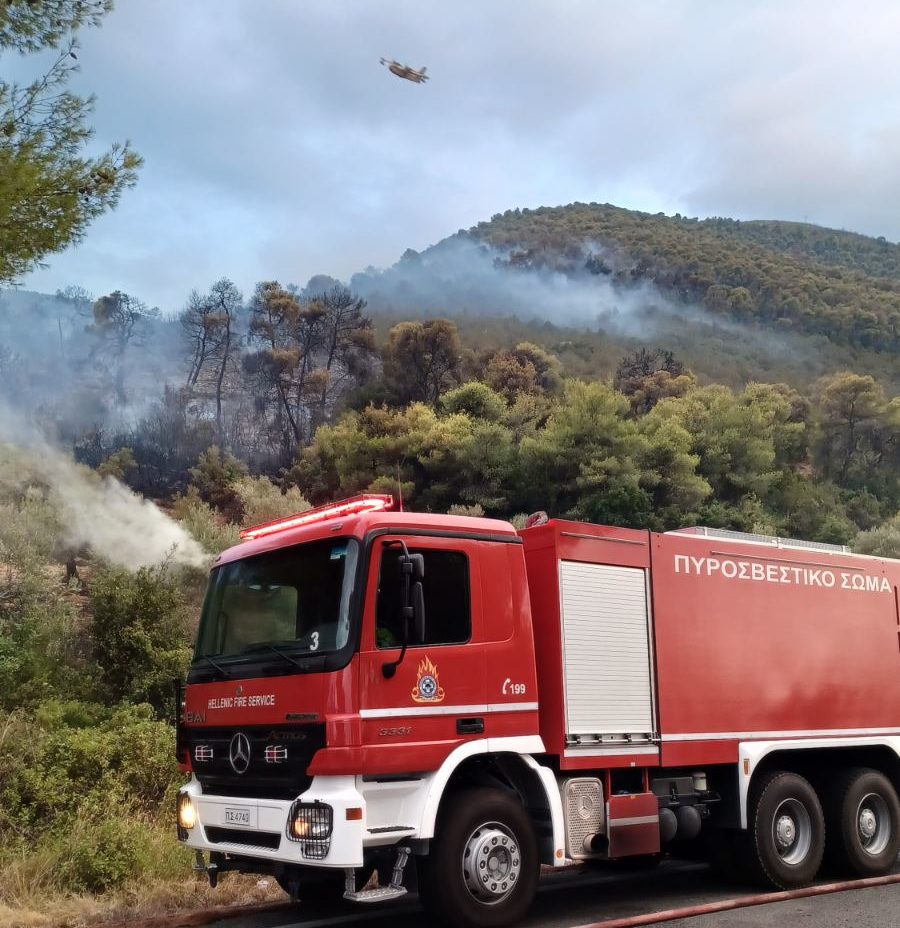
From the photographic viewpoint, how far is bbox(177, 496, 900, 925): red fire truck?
6.30 metres

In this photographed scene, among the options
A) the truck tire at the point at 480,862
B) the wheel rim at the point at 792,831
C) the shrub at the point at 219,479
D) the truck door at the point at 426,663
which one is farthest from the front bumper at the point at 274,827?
the shrub at the point at 219,479

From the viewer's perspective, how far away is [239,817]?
664cm

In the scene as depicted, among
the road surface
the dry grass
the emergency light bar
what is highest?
the emergency light bar

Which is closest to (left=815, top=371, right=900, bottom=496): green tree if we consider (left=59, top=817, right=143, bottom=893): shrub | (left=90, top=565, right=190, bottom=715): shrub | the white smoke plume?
the white smoke plume

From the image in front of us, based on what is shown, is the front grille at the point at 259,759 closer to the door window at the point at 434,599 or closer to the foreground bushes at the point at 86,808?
the door window at the point at 434,599

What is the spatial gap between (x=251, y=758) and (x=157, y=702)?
18.9 m

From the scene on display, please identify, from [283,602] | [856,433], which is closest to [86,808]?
[283,602]

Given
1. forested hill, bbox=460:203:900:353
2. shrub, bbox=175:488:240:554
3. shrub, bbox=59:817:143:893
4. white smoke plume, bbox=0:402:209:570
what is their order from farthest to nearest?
1. forested hill, bbox=460:203:900:353
2. shrub, bbox=175:488:240:554
3. white smoke plume, bbox=0:402:209:570
4. shrub, bbox=59:817:143:893

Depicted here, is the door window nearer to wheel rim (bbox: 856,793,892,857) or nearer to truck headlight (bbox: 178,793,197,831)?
truck headlight (bbox: 178,793,197,831)

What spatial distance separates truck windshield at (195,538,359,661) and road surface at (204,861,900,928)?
6.70 ft

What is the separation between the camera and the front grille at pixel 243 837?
636 centimetres

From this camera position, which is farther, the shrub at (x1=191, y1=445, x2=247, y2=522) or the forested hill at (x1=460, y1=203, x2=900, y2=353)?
the forested hill at (x1=460, y1=203, x2=900, y2=353)

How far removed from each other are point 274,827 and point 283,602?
1.46 metres

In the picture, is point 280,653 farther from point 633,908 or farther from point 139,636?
point 139,636
